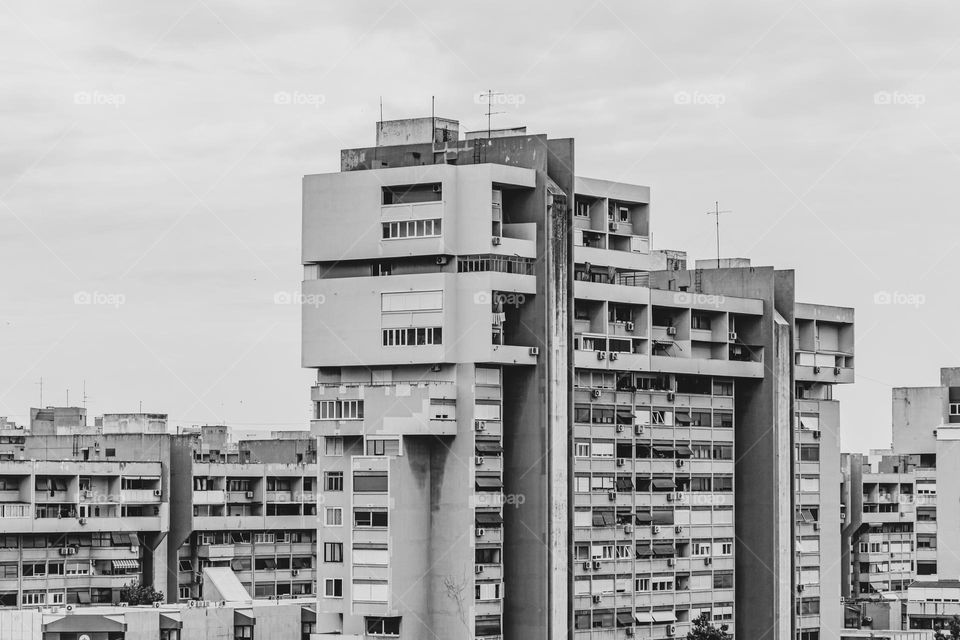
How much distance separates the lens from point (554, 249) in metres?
80.9

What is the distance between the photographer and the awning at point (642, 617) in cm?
8662

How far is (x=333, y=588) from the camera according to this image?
78875mm

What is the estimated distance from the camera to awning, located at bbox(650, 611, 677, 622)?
87438mm

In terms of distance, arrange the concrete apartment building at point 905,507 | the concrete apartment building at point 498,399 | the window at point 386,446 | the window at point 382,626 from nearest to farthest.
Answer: the window at point 386,446
the window at point 382,626
the concrete apartment building at point 498,399
the concrete apartment building at point 905,507

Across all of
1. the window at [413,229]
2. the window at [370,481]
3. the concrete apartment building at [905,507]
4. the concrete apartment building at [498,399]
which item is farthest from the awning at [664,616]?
the concrete apartment building at [905,507]

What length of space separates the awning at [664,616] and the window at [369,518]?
15.9 meters

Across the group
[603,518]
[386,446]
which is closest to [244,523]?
[603,518]

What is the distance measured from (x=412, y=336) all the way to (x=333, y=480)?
6.35 metres

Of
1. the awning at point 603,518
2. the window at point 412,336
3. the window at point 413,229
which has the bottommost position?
the awning at point 603,518

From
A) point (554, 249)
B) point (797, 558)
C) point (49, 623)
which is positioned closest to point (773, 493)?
point (797, 558)

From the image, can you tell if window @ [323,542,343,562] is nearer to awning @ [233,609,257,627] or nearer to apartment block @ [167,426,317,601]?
awning @ [233,609,257,627]

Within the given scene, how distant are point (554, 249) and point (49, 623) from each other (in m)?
28.1

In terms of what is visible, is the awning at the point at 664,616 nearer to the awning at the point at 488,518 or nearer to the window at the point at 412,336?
the awning at the point at 488,518

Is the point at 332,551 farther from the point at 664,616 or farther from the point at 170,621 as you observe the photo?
the point at 664,616
